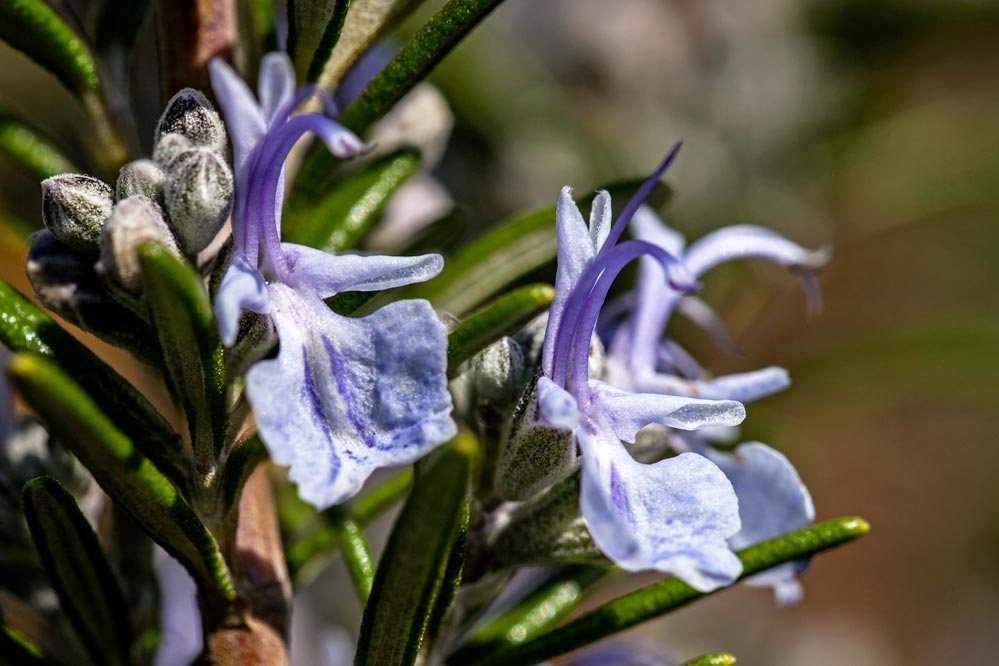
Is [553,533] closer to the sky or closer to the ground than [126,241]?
closer to the ground

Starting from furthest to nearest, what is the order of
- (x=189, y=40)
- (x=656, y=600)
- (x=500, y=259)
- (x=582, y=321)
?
(x=500, y=259)
(x=189, y=40)
(x=656, y=600)
(x=582, y=321)

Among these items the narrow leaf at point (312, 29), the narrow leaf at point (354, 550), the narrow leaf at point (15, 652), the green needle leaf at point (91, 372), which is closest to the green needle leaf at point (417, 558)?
the narrow leaf at point (354, 550)

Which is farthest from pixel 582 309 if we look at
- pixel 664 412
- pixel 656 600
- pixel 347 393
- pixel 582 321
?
pixel 656 600

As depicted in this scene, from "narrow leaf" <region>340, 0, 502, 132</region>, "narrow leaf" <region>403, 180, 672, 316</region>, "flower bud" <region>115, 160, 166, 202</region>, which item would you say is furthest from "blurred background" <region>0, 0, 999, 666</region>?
"flower bud" <region>115, 160, 166, 202</region>

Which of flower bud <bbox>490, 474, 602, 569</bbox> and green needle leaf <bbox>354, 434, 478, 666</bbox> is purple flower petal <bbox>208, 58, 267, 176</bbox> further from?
flower bud <bbox>490, 474, 602, 569</bbox>

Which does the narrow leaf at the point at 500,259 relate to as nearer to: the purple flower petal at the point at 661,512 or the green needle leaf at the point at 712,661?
the purple flower petal at the point at 661,512

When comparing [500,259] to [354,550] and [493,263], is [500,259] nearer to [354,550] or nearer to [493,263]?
[493,263]

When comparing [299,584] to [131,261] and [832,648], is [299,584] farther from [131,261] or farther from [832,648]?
[832,648]
